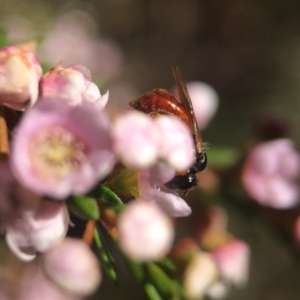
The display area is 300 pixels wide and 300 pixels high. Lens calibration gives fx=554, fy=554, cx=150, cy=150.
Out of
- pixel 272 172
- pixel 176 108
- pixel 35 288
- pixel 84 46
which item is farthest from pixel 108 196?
pixel 84 46

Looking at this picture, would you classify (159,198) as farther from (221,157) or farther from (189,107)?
(221,157)

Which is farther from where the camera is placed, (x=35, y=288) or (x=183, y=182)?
(x=35, y=288)

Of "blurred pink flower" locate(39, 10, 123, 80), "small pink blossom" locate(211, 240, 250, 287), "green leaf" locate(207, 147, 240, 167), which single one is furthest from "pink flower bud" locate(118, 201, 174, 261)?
"blurred pink flower" locate(39, 10, 123, 80)

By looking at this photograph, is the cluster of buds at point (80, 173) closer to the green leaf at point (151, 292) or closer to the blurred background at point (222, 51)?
the green leaf at point (151, 292)

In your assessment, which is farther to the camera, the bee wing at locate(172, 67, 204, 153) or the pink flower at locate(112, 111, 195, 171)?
the bee wing at locate(172, 67, 204, 153)

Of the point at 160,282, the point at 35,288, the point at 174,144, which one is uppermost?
the point at 174,144

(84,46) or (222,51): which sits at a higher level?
A: (84,46)

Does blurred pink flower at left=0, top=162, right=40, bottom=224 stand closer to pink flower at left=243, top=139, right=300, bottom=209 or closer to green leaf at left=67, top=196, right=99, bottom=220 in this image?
green leaf at left=67, top=196, right=99, bottom=220

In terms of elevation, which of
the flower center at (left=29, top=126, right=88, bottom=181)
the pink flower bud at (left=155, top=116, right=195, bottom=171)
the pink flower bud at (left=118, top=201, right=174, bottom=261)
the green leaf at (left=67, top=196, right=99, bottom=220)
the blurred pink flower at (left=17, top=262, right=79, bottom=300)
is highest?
the pink flower bud at (left=155, top=116, right=195, bottom=171)
